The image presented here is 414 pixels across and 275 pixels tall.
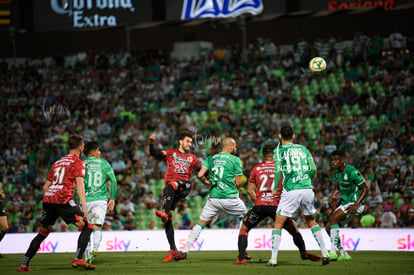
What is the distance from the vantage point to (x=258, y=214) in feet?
46.0

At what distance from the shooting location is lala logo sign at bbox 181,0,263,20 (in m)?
31.4

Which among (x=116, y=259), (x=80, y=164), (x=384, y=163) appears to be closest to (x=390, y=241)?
(x=384, y=163)

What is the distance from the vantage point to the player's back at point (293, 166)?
12.8 m

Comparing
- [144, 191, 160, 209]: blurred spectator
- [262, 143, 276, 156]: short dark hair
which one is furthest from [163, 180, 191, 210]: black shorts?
[144, 191, 160, 209]: blurred spectator

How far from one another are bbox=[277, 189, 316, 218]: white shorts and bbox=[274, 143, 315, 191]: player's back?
8 cm

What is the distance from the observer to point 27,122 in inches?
1252

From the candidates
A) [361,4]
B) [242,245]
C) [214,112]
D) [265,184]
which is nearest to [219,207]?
[242,245]

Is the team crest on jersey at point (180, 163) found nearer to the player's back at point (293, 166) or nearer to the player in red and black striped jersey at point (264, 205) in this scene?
the player in red and black striped jersey at point (264, 205)

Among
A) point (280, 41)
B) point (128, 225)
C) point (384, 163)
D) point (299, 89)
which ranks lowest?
point (128, 225)

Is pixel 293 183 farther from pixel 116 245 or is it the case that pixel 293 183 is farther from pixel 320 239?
pixel 116 245

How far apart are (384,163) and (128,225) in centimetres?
842

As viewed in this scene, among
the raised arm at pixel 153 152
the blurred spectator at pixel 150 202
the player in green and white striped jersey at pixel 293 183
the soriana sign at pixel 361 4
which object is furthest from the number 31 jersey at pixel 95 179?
the soriana sign at pixel 361 4

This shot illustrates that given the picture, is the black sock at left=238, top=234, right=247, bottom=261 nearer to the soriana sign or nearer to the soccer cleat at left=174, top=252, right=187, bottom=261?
the soccer cleat at left=174, top=252, right=187, bottom=261

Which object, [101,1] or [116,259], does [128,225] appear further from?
[101,1]
